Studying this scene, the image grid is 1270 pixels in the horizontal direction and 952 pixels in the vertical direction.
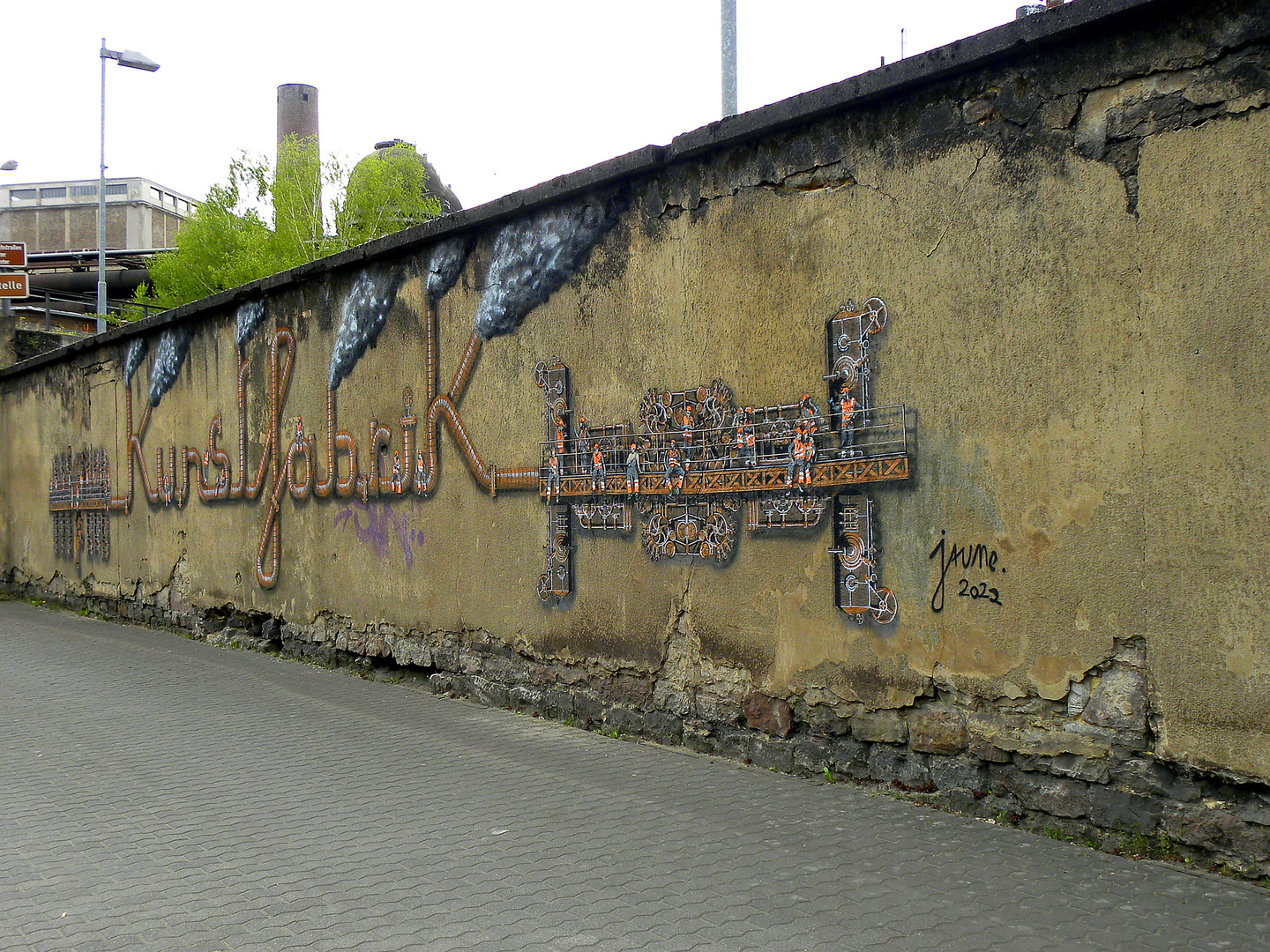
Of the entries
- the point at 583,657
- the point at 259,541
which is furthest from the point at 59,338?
the point at 583,657

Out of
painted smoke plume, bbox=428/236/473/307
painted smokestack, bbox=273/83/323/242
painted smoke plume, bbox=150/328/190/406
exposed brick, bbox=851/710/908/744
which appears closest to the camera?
exposed brick, bbox=851/710/908/744

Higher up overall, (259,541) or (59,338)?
(59,338)

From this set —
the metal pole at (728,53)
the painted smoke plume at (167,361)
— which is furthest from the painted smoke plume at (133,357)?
the metal pole at (728,53)

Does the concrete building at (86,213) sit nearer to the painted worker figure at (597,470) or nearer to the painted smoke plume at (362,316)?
the painted smoke plume at (362,316)

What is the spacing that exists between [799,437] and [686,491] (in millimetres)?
935

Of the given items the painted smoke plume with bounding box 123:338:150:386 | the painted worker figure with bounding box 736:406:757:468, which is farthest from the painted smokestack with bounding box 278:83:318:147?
the painted worker figure with bounding box 736:406:757:468

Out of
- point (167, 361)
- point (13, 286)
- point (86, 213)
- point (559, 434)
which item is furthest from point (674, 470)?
point (86, 213)

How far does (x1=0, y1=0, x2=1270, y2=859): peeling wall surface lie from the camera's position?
4.31 meters

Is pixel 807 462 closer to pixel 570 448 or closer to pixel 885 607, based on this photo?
pixel 885 607

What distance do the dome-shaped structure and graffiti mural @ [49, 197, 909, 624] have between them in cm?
2328

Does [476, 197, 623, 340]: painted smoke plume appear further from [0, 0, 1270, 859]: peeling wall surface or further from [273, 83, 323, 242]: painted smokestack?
[273, 83, 323, 242]: painted smokestack

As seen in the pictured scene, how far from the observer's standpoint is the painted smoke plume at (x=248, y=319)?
11367 millimetres

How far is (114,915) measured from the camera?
3.99 meters

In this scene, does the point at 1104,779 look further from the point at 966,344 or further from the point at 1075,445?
the point at 966,344
